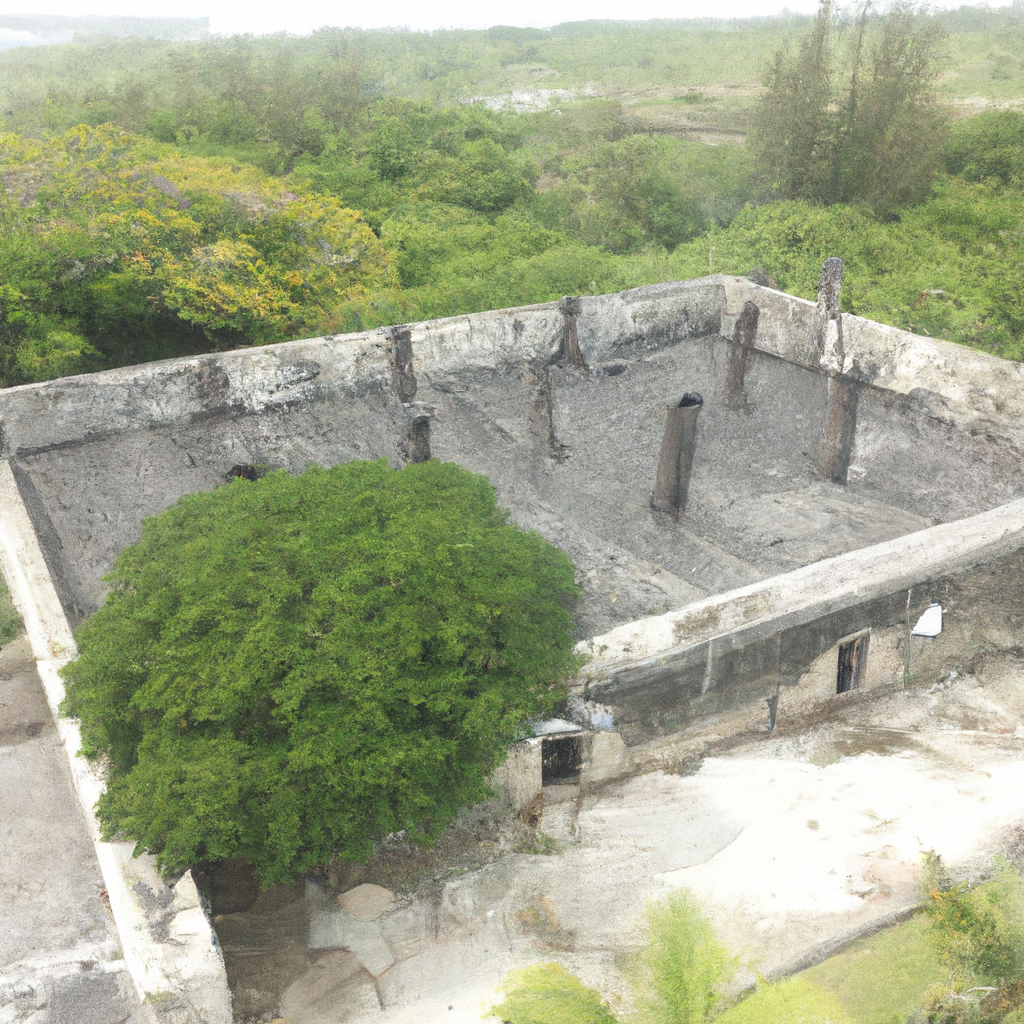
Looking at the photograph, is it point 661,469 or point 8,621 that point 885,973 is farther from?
point 8,621

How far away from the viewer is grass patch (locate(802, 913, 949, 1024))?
4.88 metres

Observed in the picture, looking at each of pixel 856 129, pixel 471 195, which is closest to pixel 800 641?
pixel 471 195

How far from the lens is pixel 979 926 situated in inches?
201

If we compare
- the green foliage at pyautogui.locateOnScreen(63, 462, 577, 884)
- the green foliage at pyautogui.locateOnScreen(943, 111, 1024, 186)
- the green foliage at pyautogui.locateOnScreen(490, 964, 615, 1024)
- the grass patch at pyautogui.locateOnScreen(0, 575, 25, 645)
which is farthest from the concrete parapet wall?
the green foliage at pyautogui.locateOnScreen(943, 111, 1024, 186)

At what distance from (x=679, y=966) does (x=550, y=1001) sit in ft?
2.30

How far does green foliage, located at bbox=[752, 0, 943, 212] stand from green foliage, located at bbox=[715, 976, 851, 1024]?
15.2 metres

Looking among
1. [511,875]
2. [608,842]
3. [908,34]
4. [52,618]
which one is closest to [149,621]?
[52,618]

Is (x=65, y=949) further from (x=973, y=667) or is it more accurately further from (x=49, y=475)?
(x=973, y=667)

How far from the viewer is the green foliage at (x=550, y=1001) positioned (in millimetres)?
4801

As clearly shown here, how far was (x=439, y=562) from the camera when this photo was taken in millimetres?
5832

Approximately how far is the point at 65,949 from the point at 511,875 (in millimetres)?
2461

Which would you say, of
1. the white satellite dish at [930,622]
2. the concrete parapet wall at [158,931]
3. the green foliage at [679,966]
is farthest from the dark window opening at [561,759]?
the white satellite dish at [930,622]

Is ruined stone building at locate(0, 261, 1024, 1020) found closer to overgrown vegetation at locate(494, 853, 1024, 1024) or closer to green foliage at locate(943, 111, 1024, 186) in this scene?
overgrown vegetation at locate(494, 853, 1024, 1024)

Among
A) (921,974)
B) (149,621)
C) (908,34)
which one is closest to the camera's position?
(921,974)
